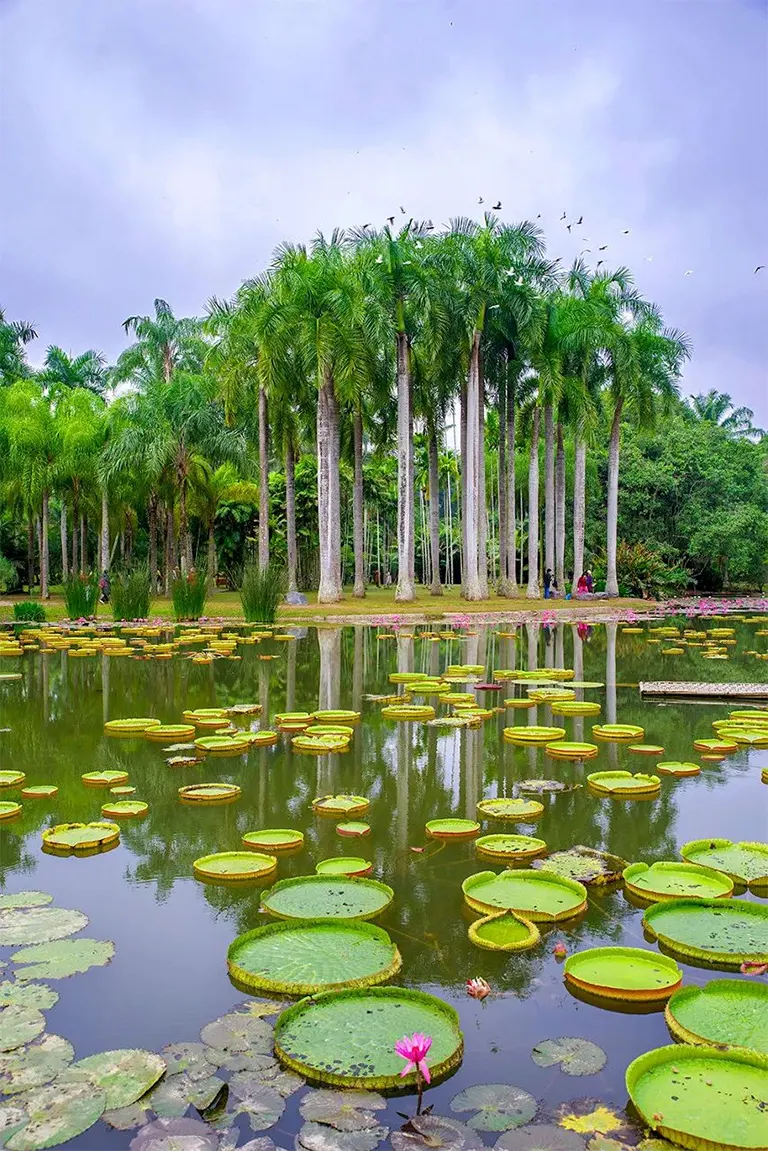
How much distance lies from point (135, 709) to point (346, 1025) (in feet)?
22.1

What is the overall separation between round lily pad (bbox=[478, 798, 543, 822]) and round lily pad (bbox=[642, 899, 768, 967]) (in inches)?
60.6

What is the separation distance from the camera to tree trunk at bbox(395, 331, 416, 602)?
1010 inches

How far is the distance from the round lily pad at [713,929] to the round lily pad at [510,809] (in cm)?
154

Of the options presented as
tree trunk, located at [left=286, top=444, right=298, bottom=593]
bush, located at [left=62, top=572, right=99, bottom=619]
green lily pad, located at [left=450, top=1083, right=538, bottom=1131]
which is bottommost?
green lily pad, located at [left=450, top=1083, right=538, bottom=1131]

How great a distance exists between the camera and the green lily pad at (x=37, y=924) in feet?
11.9

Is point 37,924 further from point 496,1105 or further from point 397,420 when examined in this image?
point 397,420

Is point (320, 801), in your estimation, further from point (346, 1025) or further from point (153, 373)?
point (153, 373)

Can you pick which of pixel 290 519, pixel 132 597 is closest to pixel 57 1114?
pixel 132 597

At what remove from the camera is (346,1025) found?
2867 mm

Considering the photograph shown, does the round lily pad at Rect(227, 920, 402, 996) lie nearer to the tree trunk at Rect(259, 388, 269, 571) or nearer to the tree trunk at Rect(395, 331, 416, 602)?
the tree trunk at Rect(395, 331, 416, 602)

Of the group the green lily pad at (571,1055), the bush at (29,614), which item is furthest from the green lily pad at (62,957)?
the bush at (29,614)

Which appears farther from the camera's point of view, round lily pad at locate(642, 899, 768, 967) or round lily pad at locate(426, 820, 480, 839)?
round lily pad at locate(426, 820, 480, 839)

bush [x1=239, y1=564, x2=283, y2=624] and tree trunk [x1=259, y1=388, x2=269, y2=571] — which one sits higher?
tree trunk [x1=259, y1=388, x2=269, y2=571]

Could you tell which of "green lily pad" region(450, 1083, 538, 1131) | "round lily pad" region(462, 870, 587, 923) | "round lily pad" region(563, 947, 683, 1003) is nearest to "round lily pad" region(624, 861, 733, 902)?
"round lily pad" region(462, 870, 587, 923)
